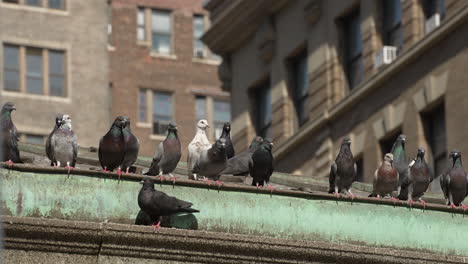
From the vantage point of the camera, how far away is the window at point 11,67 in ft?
299

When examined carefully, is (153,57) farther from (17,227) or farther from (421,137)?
(17,227)

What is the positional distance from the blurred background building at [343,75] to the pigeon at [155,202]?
23.0 metres

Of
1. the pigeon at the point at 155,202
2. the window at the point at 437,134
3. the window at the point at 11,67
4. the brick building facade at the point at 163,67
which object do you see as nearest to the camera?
the pigeon at the point at 155,202

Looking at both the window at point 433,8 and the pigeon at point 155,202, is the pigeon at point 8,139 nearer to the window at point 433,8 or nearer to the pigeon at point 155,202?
the pigeon at point 155,202

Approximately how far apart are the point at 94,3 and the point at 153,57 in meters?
11.6

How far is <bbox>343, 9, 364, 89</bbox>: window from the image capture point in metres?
63.7

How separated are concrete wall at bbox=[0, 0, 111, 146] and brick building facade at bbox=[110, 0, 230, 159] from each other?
8.20 metres

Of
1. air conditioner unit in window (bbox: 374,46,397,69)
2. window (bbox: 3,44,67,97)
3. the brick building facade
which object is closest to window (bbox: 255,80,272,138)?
air conditioner unit in window (bbox: 374,46,397,69)

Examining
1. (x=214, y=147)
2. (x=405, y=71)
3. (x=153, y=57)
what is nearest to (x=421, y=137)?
(x=405, y=71)

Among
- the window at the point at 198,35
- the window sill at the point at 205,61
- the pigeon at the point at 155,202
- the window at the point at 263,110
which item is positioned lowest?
the pigeon at the point at 155,202

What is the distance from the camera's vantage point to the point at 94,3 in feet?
300

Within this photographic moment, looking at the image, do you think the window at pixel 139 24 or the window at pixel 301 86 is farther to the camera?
the window at pixel 139 24

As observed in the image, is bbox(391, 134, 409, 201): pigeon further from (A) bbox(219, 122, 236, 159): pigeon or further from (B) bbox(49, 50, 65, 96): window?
(B) bbox(49, 50, 65, 96): window

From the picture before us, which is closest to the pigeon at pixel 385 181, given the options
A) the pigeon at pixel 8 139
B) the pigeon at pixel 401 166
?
the pigeon at pixel 401 166
